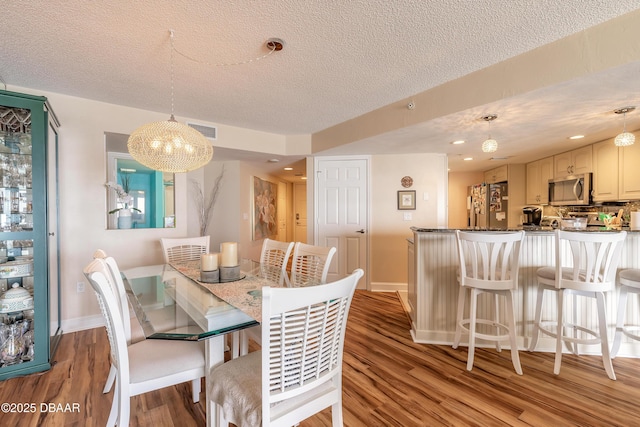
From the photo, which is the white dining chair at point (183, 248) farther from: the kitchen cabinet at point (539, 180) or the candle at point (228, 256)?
the kitchen cabinet at point (539, 180)

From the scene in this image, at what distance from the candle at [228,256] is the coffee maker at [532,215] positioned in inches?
190

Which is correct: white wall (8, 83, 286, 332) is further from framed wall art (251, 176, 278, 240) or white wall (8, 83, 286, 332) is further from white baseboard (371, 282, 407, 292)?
white baseboard (371, 282, 407, 292)

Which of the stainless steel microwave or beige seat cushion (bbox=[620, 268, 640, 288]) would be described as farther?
the stainless steel microwave

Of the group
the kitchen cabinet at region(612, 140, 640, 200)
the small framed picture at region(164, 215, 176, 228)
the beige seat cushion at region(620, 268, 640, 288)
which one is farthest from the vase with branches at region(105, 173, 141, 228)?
the kitchen cabinet at region(612, 140, 640, 200)

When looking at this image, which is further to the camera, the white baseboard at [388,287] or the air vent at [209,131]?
the white baseboard at [388,287]

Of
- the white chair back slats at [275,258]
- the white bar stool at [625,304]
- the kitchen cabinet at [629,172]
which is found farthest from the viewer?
the kitchen cabinet at [629,172]

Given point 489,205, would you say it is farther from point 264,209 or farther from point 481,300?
point 264,209

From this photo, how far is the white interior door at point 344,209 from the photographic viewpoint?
14.0ft

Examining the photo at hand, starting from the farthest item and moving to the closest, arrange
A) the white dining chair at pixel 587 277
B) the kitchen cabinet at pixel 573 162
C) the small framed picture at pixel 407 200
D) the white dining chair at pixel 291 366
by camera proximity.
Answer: the small framed picture at pixel 407 200, the kitchen cabinet at pixel 573 162, the white dining chair at pixel 587 277, the white dining chair at pixel 291 366

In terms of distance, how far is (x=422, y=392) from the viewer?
1800 millimetres

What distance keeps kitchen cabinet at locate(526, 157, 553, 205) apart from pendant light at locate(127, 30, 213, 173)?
4.89m

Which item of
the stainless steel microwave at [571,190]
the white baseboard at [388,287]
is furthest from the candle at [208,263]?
the stainless steel microwave at [571,190]

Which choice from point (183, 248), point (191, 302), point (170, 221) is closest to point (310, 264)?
point (191, 302)

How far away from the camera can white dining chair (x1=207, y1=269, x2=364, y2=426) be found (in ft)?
3.16
